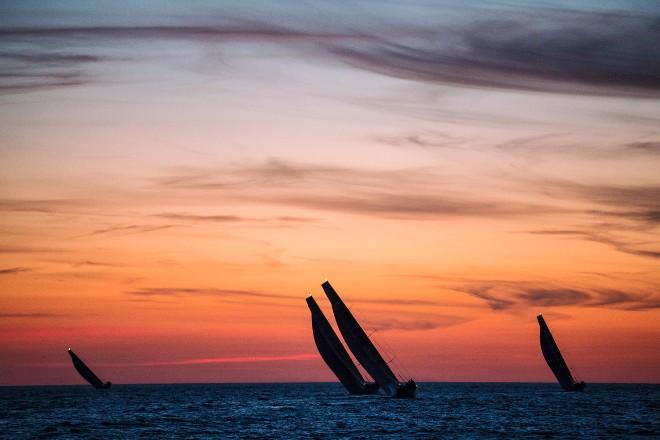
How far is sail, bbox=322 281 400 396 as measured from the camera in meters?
102

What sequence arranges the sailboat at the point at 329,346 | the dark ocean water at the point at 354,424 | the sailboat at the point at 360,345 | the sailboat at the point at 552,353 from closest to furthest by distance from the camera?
the dark ocean water at the point at 354,424, the sailboat at the point at 360,345, the sailboat at the point at 329,346, the sailboat at the point at 552,353

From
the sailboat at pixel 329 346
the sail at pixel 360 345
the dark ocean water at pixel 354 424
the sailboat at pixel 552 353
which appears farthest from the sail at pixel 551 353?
the sail at pixel 360 345

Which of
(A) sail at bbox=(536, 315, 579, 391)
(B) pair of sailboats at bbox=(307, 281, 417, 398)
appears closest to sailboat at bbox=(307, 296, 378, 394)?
(B) pair of sailboats at bbox=(307, 281, 417, 398)

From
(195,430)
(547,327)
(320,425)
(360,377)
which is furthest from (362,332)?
(547,327)

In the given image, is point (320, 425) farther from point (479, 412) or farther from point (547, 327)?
point (547, 327)

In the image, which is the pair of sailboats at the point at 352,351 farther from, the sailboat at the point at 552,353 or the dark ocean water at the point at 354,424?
the sailboat at the point at 552,353

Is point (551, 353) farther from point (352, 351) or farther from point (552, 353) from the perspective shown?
point (352, 351)

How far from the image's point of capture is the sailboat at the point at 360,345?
10212 centimetres

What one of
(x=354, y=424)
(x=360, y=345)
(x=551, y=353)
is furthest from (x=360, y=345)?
(x=551, y=353)

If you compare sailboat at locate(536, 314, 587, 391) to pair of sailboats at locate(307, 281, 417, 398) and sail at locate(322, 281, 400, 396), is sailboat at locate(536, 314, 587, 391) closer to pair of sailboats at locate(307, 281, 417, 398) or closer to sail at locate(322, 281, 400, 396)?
pair of sailboats at locate(307, 281, 417, 398)

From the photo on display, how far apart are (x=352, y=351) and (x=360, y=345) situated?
1308 mm

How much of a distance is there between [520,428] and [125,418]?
40.0 m

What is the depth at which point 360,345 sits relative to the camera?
102438 millimetres

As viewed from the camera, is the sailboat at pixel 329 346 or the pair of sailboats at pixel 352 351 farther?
the sailboat at pixel 329 346
